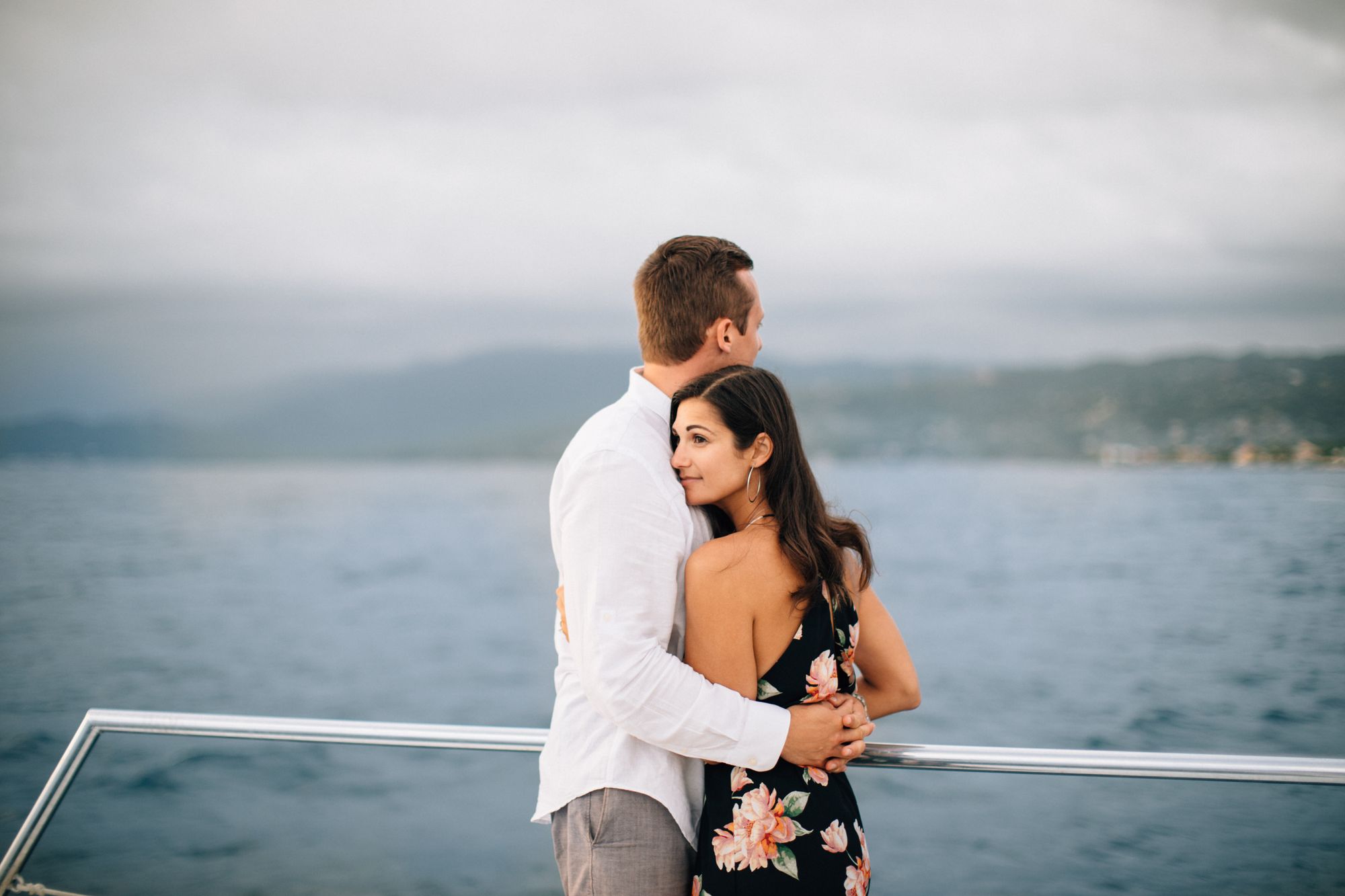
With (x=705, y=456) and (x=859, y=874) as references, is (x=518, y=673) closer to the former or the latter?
(x=859, y=874)

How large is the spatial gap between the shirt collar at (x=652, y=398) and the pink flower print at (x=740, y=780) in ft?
1.88

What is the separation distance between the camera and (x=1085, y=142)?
72.3m

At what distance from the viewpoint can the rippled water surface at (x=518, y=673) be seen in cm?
1561

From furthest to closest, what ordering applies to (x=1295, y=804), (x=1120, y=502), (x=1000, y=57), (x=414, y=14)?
(x=414, y=14), (x=1000, y=57), (x=1120, y=502), (x=1295, y=804)

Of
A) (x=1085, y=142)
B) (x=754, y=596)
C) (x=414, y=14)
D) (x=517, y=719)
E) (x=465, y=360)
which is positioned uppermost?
(x=414, y=14)

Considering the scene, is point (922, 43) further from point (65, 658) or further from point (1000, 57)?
point (65, 658)

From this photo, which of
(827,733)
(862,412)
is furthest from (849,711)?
(862,412)

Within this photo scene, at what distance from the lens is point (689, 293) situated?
1.66 meters

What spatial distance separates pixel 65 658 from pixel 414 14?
54151 millimetres

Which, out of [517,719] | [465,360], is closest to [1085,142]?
[465,360]

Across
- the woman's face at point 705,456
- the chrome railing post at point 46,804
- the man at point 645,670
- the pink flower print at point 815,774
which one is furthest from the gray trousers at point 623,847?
the chrome railing post at point 46,804

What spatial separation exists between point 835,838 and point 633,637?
0.47 meters

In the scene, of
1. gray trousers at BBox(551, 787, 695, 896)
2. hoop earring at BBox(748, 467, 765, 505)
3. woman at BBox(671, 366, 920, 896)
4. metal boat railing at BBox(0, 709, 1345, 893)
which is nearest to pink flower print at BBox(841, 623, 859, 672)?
woman at BBox(671, 366, 920, 896)

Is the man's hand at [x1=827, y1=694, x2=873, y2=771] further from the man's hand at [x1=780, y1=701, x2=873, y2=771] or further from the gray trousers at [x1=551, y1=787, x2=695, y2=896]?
the gray trousers at [x1=551, y1=787, x2=695, y2=896]
